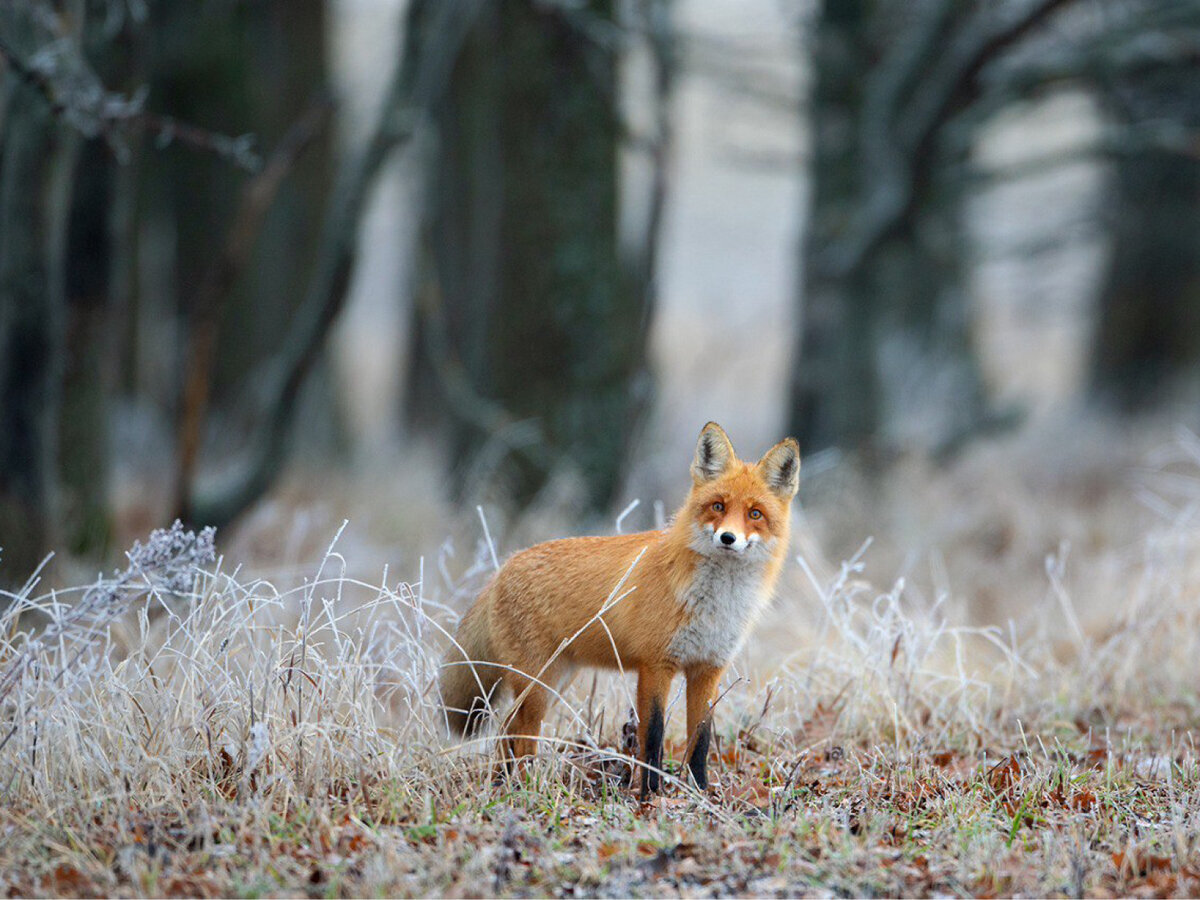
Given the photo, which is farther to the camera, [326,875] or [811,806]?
[811,806]

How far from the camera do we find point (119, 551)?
324 inches

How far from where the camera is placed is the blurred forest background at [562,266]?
7477 mm

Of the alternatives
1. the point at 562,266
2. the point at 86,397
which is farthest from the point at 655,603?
the point at 86,397

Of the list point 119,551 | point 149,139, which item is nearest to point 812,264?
point 119,551

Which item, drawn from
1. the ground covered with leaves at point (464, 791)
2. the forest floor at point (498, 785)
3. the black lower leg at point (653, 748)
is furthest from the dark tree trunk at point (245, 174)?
the black lower leg at point (653, 748)

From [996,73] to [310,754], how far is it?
9014mm

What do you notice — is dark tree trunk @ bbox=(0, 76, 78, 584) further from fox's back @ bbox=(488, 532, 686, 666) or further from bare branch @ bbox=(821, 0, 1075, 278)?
bare branch @ bbox=(821, 0, 1075, 278)

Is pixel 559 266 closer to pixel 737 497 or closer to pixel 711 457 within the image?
pixel 711 457

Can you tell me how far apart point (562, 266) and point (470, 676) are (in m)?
4.68

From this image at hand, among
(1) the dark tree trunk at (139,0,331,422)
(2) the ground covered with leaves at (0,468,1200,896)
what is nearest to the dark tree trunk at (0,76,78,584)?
(2) the ground covered with leaves at (0,468,1200,896)

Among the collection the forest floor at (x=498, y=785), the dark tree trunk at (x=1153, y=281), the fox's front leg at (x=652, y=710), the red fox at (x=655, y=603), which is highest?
the dark tree trunk at (x=1153, y=281)

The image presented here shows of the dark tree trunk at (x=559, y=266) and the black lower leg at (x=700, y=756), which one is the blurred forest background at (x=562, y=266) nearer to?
the dark tree trunk at (x=559, y=266)

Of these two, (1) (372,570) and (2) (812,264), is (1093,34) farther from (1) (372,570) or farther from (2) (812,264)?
(1) (372,570)

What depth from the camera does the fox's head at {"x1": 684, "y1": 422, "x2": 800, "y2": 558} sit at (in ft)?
13.3
